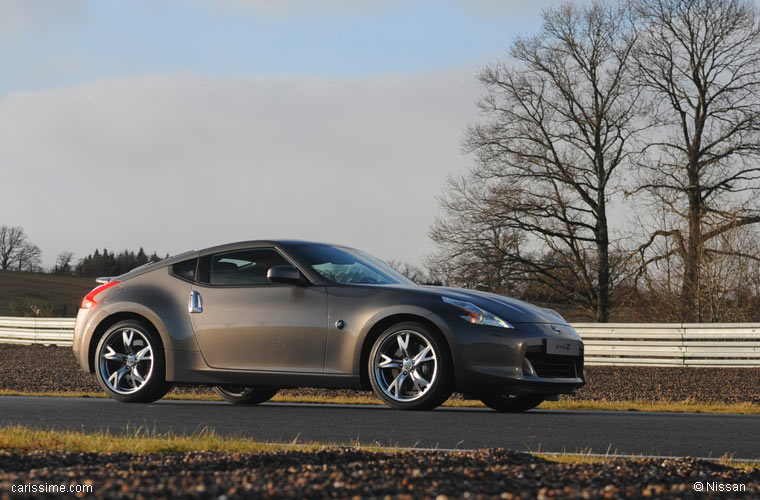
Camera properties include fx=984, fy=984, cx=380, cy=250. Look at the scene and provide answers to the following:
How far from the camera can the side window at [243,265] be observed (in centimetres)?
958

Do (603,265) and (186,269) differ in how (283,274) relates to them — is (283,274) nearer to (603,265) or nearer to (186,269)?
(186,269)

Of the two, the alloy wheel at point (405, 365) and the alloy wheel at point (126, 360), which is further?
the alloy wheel at point (126, 360)

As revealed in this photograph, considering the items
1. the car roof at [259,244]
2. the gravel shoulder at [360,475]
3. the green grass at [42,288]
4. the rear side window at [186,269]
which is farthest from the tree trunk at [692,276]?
the green grass at [42,288]

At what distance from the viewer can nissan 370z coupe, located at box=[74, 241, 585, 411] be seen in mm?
8469

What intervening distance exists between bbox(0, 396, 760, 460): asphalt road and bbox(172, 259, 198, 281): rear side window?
1.28 metres

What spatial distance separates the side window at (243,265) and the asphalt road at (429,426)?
124cm

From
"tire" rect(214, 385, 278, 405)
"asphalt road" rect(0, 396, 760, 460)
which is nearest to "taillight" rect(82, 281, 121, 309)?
"asphalt road" rect(0, 396, 760, 460)

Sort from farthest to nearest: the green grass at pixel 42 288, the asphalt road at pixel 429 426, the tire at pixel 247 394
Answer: the green grass at pixel 42 288 < the tire at pixel 247 394 < the asphalt road at pixel 429 426

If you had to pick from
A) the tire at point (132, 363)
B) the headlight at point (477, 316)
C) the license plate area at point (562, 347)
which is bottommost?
the tire at point (132, 363)

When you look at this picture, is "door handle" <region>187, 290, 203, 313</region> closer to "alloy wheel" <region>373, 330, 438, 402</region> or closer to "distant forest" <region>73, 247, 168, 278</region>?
"alloy wheel" <region>373, 330, 438, 402</region>

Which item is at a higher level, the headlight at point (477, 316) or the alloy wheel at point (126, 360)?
the headlight at point (477, 316)

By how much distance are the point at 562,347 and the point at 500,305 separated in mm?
685

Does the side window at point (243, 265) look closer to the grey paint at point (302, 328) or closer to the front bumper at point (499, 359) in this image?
the grey paint at point (302, 328)

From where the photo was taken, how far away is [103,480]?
3879 mm
